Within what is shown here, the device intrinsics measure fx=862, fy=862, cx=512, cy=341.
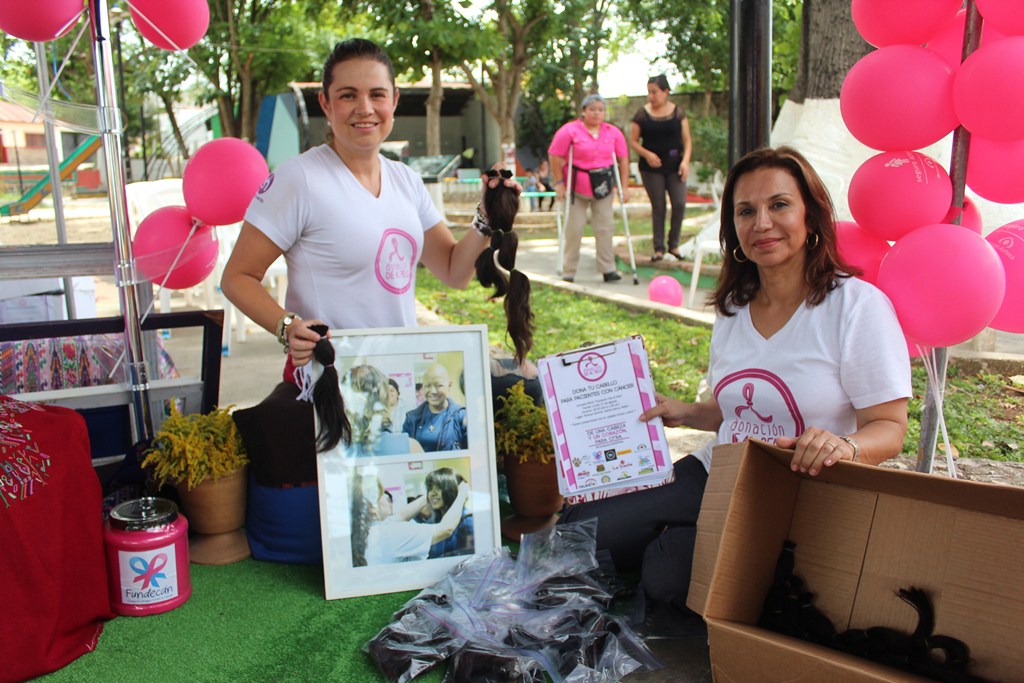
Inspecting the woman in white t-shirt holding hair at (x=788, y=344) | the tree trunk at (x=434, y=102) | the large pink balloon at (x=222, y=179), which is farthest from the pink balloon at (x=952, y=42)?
the tree trunk at (x=434, y=102)

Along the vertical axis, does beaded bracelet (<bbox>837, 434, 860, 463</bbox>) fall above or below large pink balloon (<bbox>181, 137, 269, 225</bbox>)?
below

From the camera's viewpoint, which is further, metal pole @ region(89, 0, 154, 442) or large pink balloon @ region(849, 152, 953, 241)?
metal pole @ region(89, 0, 154, 442)

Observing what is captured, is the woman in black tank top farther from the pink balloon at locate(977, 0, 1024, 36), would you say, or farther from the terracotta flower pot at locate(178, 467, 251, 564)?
the terracotta flower pot at locate(178, 467, 251, 564)

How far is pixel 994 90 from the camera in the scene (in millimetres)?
2131

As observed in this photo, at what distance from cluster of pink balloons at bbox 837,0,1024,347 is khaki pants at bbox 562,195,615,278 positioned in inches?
219

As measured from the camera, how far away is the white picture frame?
8.54 feet

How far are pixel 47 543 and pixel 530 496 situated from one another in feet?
4.87

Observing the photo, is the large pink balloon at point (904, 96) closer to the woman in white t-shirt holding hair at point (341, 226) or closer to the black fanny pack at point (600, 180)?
the woman in white t-shirt holding hair at point (341, 226)

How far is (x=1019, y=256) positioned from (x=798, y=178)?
695 millimetres

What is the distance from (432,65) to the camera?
15039mm

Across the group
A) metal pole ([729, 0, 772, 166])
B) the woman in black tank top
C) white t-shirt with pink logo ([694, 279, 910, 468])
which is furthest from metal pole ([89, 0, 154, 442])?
the woman in black tank top

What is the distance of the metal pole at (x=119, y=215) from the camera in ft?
9.28

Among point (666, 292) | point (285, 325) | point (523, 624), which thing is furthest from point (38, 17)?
point (666, 292)

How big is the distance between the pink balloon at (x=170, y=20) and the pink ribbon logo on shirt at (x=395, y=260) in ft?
3.27
